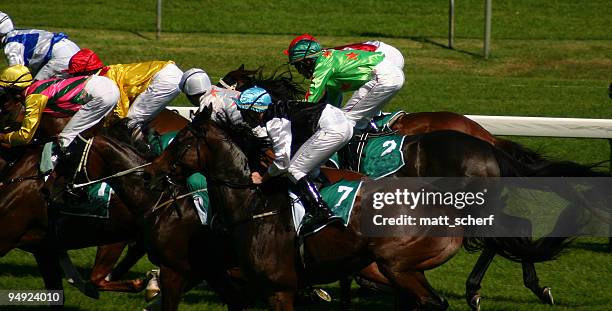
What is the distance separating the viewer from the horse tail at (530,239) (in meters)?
6.23

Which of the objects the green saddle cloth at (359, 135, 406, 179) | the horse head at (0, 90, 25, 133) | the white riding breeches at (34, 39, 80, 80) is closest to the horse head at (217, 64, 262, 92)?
the green saddle cloth at (359, 135, 406, 179)

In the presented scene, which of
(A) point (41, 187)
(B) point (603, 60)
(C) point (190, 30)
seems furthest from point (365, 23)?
(A) point (41, 187)

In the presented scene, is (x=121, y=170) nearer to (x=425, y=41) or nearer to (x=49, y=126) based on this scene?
(x=49, y=126)

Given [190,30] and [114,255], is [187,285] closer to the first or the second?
[114,255]

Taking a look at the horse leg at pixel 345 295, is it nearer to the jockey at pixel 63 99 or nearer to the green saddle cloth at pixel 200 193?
the green saddle cloth at pixel 200 193

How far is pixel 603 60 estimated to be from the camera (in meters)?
17.3

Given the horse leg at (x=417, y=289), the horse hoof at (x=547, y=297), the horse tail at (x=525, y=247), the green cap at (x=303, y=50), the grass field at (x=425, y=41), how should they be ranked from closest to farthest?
the horse leg at (x=417, y=289)
the horse tail at (x=525, y=247)
the horse hoof at (x=547, y=297)
the green cap at (x=303, y=50)
the grass field at (x=425, y=41)

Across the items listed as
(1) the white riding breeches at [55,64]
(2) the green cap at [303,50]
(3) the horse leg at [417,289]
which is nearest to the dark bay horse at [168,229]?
(3) the horse leg at [417,289]

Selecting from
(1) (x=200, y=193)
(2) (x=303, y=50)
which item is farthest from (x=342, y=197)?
(2) (x=303, y=50)

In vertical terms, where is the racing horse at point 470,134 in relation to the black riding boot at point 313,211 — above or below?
below

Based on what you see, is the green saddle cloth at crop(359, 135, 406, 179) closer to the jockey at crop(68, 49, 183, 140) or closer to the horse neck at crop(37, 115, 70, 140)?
the jockey at crop(68, 49, 183, 140)

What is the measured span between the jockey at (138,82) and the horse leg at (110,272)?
94 cm

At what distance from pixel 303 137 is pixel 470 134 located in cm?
221

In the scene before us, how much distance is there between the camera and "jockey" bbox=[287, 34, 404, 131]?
290 inches
